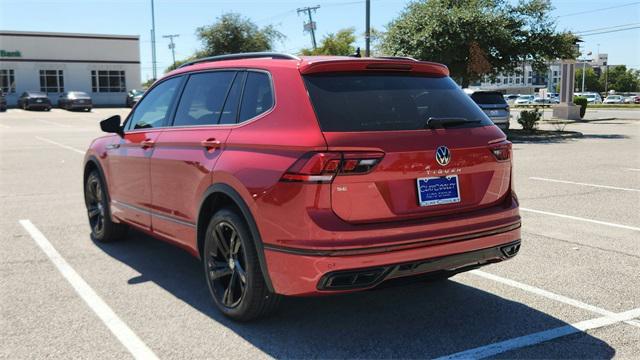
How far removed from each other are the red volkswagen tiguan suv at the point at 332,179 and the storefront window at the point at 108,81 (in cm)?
5810

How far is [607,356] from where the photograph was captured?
3.60 meters

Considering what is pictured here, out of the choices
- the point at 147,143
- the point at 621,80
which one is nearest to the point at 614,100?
the point at 621,80

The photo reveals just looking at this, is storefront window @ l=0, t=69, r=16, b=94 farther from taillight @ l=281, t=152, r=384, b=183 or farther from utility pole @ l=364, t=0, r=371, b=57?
taillight @ l=281, t=152, r=384, b=183

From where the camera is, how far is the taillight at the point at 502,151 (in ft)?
13.5

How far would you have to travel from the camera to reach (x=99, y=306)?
14.9 ft

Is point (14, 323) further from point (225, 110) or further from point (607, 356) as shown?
point (607, 356)

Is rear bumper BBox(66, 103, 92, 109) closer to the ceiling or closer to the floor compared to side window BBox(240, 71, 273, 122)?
closer to the floor

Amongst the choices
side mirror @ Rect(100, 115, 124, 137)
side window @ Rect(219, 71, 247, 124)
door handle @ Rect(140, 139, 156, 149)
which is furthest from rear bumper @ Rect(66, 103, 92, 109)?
side window @ Rect(219, 71, 247, 124)

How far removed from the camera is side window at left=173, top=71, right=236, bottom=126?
4546 mm

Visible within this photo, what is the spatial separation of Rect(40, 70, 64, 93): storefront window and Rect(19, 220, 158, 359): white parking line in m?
54.7

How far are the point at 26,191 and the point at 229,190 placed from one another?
7.35 metres

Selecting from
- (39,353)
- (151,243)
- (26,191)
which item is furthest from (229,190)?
(26,191)

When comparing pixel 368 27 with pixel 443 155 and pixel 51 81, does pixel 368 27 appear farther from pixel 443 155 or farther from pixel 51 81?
pixel 51 81

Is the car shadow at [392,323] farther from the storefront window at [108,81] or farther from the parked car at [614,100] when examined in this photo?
the parked car at [614,100]
